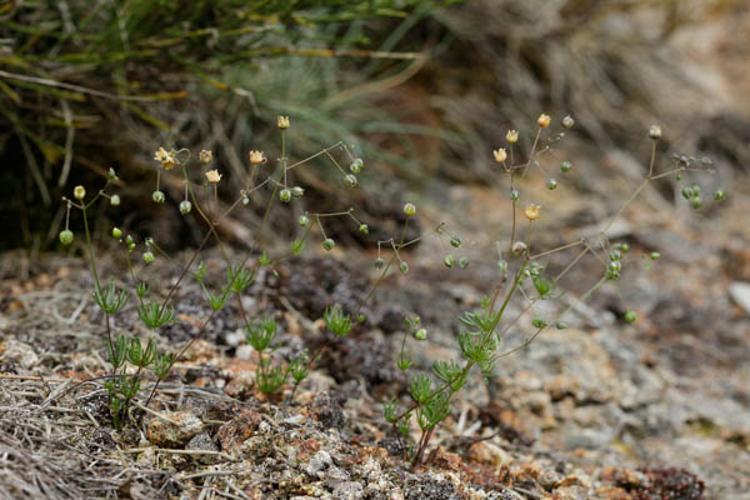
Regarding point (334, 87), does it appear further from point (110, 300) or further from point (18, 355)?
point (110, 300)

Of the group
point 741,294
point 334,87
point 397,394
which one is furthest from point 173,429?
point 741,294

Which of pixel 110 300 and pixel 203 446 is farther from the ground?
pixel 110 300

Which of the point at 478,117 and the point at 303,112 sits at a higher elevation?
the point at 303,112

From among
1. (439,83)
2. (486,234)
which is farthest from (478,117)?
(486,234)

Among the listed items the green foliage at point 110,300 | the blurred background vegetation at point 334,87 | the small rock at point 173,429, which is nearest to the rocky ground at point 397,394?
the small rock at point 173,429

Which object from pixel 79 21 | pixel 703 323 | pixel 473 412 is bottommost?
pixel 703 323

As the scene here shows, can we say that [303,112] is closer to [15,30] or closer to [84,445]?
[15,30]

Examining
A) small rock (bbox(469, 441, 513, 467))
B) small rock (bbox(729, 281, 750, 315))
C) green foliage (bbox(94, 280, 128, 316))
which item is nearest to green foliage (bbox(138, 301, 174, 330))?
green foliage (bbox(94, 280, 128, 316))
